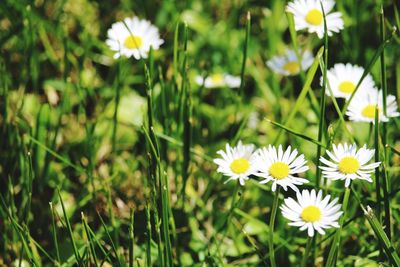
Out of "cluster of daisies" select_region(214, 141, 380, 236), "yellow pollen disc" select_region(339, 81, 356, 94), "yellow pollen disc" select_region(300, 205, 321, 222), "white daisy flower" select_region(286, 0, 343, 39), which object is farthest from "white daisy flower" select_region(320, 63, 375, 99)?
"yellow pollen disc" select_region(300, 205, 321, 222)

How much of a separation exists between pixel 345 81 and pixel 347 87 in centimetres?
3

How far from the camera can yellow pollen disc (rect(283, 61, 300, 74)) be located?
66.7 inches

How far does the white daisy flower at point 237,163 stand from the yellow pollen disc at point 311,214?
159mm

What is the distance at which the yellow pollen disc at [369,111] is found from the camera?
1334 millimetres


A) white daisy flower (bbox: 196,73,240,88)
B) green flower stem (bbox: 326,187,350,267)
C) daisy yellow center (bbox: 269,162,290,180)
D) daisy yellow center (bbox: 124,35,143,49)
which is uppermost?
daisy yellow center (bbox: 124,35,143,49)

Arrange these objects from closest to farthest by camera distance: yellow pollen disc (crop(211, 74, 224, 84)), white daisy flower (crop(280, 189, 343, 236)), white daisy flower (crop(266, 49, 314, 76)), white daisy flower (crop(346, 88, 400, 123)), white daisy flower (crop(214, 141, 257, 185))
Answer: white daisy flower (crop(280, 189, 343, 236)) → white daisy flower (crop(214, 141, 257, 185)) → white daisy flower (crop(346, 88, 400, 123)) → white daisy flower (crop(266, 49, 314, 76)) → yellow pollen disc (crop(211, 74, 224, 84))

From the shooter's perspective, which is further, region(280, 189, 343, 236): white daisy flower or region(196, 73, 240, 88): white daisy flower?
region(196, 73, 240, 88): white daisy flower

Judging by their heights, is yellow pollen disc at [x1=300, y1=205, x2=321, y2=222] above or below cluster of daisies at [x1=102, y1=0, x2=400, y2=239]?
below

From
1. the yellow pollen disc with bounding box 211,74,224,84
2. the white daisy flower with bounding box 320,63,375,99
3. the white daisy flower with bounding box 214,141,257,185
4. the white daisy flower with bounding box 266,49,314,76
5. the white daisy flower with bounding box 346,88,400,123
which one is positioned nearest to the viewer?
the white daisy flower with bounding box 214,141,257,185

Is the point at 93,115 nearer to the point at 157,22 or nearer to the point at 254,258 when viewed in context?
the point at 157,22

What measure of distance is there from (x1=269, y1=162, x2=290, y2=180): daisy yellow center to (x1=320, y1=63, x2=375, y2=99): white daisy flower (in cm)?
42

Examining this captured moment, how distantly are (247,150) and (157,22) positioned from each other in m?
0.90

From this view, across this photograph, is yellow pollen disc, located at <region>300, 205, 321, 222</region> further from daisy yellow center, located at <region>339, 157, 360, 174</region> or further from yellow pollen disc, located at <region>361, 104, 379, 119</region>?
yellow pollen disc, located at <region>361, 104, 379, 119</region>

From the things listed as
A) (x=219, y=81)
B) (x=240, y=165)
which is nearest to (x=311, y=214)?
(x=240, y=165)
